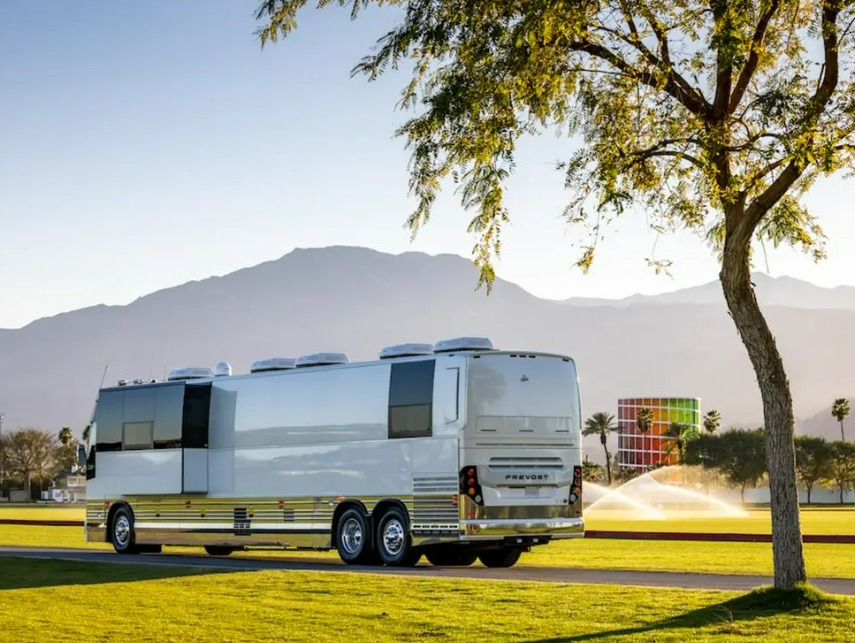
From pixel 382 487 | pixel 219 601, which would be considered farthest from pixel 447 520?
pixel 219 601

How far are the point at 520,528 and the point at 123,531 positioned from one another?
1171cm

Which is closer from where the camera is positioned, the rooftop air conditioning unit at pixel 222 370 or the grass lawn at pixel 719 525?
the rooftop air conditioning unit at pixel 222 370

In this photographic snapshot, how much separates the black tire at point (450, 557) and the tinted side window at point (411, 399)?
2347mm

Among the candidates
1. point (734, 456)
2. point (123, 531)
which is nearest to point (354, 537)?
point (123, 531)

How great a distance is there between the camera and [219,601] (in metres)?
18.5

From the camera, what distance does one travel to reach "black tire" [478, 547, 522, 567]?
27.1 metres

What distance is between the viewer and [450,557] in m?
27.7

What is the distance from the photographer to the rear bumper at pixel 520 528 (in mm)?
24031

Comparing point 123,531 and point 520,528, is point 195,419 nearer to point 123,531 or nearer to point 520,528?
point 123,531

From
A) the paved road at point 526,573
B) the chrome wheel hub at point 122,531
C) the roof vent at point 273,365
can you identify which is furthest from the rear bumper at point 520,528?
the chrome wheel hub at point 122,531

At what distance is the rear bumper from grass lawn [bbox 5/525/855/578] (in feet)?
2.72

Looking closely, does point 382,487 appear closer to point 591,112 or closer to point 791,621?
point 591,112

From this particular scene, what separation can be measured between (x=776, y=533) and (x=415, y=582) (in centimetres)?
616

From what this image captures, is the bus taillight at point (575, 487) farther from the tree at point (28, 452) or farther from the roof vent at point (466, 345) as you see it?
the tree at point (28, 452)
